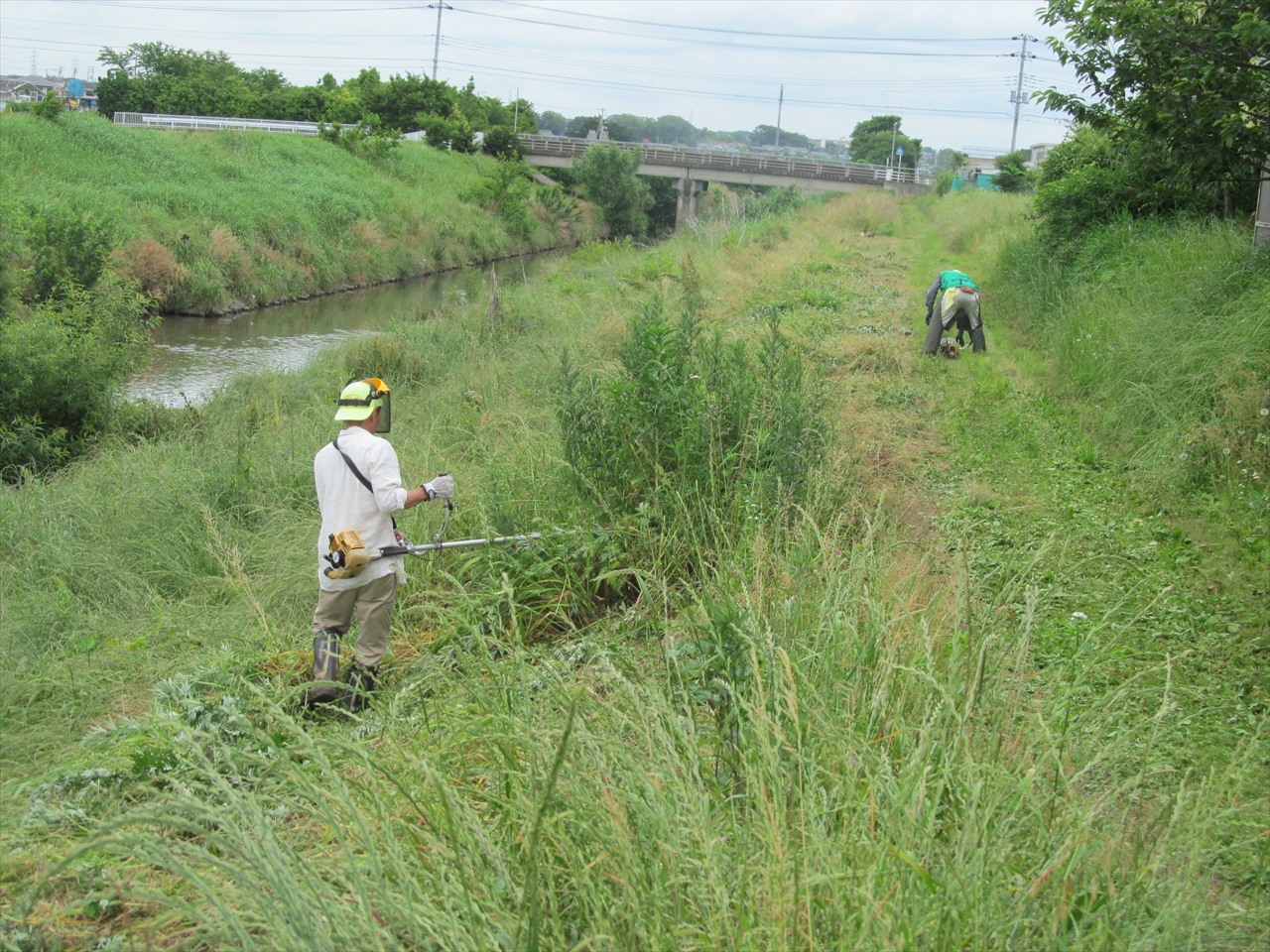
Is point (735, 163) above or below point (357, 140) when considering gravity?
above

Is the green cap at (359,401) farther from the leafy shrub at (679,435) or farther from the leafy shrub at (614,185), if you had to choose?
the leafy shrub at (614,185)

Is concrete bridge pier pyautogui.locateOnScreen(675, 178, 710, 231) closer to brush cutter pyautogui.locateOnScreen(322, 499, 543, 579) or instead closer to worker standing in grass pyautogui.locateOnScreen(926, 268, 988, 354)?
worker standing in grass pyautogui.locateOnScreen(926, 268, 988, 354)

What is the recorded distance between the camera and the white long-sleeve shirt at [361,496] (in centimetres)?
604

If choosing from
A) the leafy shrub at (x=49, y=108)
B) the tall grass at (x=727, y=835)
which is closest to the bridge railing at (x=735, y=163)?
the leafy shrub at (x=49, y=108)

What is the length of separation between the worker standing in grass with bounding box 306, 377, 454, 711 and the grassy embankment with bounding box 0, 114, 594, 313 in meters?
15.2

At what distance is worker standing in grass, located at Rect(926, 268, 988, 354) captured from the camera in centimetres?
1352

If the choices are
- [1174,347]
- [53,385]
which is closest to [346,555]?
[1174,347]

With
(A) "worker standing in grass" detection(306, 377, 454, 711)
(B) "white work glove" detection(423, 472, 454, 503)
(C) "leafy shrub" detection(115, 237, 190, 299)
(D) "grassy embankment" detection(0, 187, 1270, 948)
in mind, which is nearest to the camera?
(D) "grassy embankment" detection(0, 187, 1270, 948)

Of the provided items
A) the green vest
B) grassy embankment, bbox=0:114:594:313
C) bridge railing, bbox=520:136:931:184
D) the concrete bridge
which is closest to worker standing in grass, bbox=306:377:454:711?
the green vest

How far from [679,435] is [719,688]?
128 inches

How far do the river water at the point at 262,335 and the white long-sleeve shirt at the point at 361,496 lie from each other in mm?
10870

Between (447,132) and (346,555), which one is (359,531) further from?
(447,132)

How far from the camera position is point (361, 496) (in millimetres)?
6098

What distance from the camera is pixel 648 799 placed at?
10.1ft
